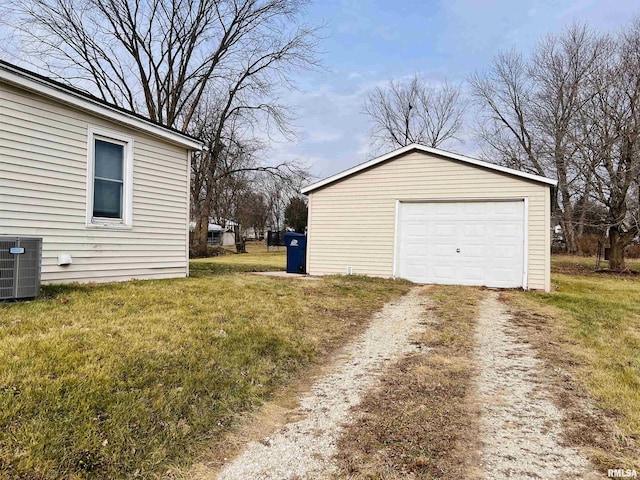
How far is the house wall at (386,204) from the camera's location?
9.48m

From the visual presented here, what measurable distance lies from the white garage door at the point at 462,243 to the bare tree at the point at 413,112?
21.5 metres

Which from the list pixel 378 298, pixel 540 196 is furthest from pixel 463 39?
pixel 378 298

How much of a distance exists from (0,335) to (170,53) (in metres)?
19.8

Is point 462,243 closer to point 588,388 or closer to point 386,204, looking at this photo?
point 386,204

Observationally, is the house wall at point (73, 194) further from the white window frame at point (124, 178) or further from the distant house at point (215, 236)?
the distant house at point (215, 236)

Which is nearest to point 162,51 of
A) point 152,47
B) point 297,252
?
point 152,47

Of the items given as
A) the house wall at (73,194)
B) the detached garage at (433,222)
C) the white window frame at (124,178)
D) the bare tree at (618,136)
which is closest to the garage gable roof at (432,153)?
the detached garage at (433,222)

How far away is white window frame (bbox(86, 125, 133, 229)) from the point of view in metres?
6.66

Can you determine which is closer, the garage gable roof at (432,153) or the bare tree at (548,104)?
the garage gable roof at (432,153)

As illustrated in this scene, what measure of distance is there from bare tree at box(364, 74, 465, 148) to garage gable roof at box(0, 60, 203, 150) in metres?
25.3

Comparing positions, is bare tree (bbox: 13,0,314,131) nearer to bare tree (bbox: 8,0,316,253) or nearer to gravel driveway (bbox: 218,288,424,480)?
bare tree (bbox: 8,0,316,253)

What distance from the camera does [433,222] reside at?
10.4m

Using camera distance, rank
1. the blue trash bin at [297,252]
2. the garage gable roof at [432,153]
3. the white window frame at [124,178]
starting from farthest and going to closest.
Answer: the blue trash bin at [297,252], the garage gable roof at [432,153], the white window frame at [124,178]

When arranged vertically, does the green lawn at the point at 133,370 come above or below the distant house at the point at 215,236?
below
